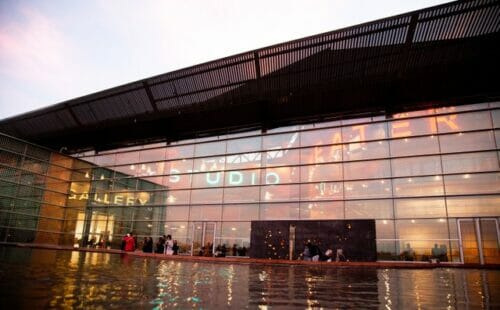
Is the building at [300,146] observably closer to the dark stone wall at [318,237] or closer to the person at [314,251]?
the dark stone wall at [318,237]

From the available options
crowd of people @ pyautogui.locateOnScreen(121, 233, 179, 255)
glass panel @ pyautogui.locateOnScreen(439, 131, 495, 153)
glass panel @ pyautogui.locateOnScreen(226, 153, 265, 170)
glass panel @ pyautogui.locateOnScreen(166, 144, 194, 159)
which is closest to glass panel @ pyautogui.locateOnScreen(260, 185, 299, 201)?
glass panel @ pyautogui.locateOnScreen(226, 153, 265, 170)

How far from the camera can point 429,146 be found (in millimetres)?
20078

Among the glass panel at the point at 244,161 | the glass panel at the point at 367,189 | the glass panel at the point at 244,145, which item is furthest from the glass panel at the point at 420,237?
the glass panel at the point at 244,145

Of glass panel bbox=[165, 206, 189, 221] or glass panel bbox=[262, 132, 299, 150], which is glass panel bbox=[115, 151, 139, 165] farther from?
glass panel bbox=[262, 132, 299, 150]

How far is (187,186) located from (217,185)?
8.68 feet

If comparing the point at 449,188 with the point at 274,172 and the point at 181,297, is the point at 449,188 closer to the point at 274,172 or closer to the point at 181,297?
the point at 274,172

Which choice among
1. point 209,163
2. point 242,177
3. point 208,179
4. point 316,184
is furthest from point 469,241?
point 209,163

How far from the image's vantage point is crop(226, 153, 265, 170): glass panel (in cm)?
2400

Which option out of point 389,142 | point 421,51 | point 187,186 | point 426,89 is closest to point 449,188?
point 389,142

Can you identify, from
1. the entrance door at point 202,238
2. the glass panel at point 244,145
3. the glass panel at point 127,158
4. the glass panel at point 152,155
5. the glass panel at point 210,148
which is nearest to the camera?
the entrance door at point 202,238

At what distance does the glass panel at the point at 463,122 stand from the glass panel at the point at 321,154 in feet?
20.5

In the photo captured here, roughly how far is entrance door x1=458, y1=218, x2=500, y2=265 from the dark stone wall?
4.64m

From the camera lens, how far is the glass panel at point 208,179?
24.6m

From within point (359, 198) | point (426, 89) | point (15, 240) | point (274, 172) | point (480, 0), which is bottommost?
point (15, 240)
